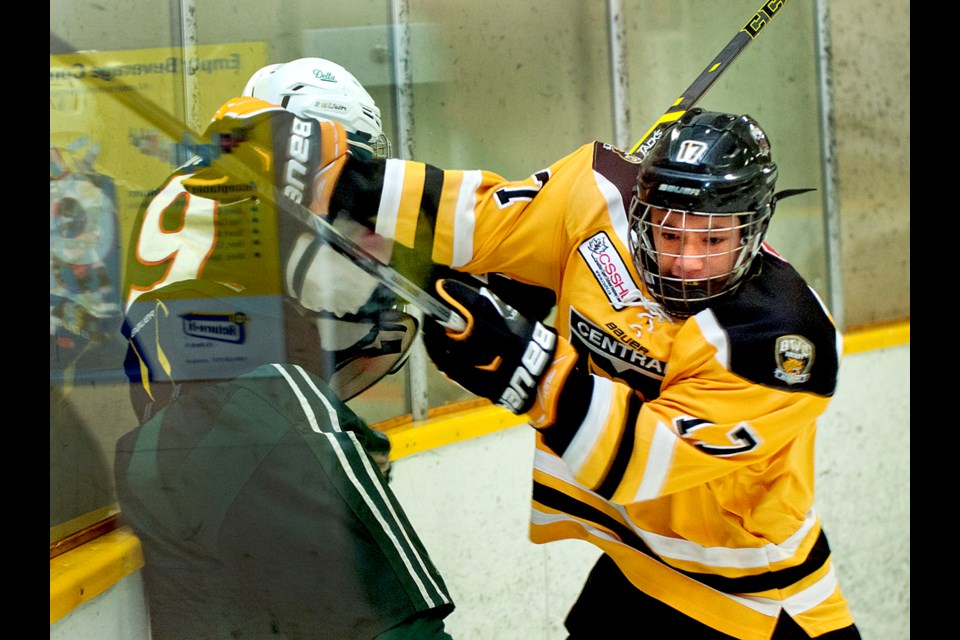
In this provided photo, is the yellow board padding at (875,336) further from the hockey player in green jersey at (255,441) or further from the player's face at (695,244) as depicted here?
the hockey player in green jersey at (255,441)

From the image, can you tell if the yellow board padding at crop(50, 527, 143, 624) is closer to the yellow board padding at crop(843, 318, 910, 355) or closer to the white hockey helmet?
the white hockey helmet

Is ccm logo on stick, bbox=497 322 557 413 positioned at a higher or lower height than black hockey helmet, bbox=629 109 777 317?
lower

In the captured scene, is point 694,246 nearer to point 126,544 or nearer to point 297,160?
point 297,160

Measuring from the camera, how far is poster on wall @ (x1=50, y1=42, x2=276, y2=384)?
0.87 meters

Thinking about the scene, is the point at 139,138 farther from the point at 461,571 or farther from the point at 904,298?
the point at 904,298

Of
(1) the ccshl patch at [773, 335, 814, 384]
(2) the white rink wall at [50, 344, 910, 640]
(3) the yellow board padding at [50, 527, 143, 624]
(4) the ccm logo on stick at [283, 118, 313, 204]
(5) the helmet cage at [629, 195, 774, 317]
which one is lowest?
(2) the white rink wall at [50, 344, 910, 640]

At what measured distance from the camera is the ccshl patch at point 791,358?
1.07m

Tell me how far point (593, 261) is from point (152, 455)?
598 mm

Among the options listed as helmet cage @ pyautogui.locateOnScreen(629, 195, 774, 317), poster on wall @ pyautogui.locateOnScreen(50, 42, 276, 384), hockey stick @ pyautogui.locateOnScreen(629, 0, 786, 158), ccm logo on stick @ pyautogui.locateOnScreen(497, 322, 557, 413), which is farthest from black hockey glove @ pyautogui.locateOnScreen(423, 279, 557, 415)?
hockey stick @ pyautogui.locateOnScreen(629, 0, 786, 158)

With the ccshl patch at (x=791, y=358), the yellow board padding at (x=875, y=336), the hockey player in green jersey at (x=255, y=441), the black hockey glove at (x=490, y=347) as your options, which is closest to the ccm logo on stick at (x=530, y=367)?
the black hockey glove at (x=490, y=347)

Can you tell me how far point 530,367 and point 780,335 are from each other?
0.31m

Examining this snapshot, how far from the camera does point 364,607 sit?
3.21ft

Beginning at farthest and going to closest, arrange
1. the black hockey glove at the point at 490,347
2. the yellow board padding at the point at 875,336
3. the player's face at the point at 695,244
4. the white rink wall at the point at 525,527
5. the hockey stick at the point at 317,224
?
the yellow board padding at the point at 875,336 → the white rink wall at the point at 525,527 → the player's face at the point at 695,244 → the black hockey glove at the point at 490,347 → the hockey stick at the point at 317,224
